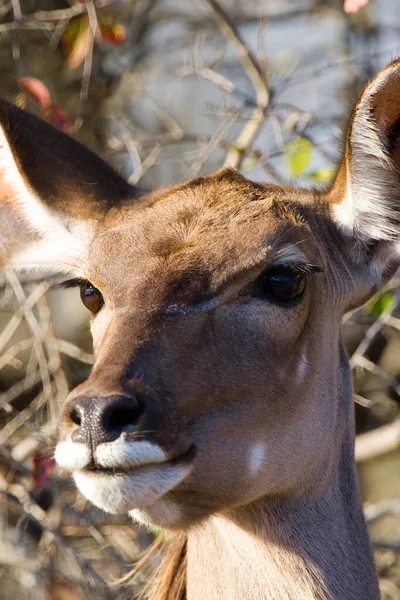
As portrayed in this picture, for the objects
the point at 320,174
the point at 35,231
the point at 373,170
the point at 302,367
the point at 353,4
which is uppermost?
the point at 353,4

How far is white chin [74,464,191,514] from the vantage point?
8.98 ft

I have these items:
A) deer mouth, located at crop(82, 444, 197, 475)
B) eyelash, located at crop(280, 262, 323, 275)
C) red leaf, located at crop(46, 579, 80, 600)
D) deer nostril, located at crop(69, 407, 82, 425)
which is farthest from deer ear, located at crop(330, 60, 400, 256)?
red leaf, located at crop(46, 579, 80, 600)

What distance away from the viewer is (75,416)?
2.78 m

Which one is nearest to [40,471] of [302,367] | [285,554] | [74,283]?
[74,283]

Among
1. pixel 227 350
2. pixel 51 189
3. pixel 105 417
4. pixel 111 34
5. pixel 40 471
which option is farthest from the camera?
pixel 111 34

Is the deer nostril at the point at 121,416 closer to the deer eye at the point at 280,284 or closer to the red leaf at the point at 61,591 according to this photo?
the deer eye at the point at 280,284

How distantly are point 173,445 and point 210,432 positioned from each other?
0.23 metres

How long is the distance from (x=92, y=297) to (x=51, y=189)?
2.33 feet

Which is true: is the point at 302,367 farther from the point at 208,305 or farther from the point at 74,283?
the point at 74,283

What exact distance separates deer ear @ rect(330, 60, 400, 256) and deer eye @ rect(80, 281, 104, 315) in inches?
40.8

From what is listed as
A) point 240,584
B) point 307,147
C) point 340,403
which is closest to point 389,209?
point 340,403

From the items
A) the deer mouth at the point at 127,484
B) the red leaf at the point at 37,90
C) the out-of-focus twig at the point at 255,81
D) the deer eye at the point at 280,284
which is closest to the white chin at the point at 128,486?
the deer mouth at the point at 127,484

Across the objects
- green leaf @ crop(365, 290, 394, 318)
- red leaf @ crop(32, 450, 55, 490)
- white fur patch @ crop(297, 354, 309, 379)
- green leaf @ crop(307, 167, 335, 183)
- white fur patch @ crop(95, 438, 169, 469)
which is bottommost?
red leaf @ crop(32, 450, 55, 490)

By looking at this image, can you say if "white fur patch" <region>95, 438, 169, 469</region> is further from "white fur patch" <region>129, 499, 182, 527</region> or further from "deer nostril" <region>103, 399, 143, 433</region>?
"white fur patch" <region>129, 499, 182, 527</region>
